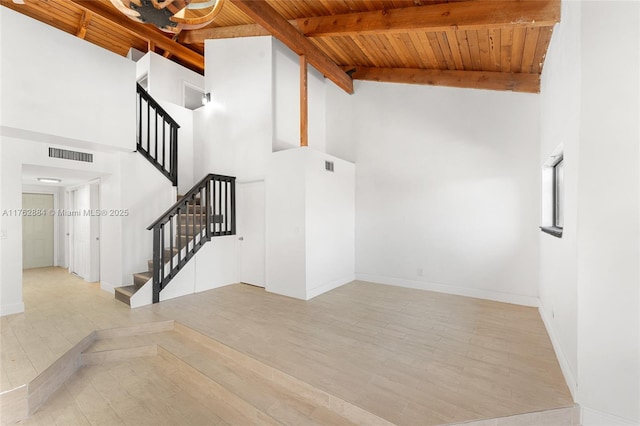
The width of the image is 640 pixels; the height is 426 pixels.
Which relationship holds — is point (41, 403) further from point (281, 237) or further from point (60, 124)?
point (60, 124)

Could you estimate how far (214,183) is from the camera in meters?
5.18

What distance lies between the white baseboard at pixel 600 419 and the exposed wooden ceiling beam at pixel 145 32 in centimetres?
882

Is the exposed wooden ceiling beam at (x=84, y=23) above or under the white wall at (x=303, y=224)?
above

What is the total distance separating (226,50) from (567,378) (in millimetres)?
7352

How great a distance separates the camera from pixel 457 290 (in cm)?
471

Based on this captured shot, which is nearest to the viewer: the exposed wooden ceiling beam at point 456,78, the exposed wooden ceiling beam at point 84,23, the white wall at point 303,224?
the exposed wooden ceiling beam at point 456,78

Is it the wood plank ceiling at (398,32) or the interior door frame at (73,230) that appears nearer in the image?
the wood plank ceiling at (398,32)

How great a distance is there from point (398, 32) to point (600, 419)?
4400 millimetres

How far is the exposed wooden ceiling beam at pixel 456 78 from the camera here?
4.12m

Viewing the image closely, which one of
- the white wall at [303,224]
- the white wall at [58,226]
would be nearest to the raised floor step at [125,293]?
the white wall at [303,224]

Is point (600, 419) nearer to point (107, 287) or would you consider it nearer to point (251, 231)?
point (251, 231)

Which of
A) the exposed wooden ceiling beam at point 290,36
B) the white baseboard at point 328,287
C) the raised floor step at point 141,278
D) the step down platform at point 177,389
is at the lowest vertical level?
the step down platform at point 177,389

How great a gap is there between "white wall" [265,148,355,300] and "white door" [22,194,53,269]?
6.86 metres

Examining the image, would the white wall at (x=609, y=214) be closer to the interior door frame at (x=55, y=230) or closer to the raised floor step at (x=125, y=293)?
the raised floor step at (x=125, y=293)
